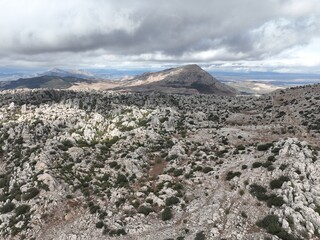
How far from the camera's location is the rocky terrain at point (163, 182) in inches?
1841

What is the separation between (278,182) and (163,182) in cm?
2197

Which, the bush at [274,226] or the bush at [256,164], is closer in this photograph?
the bush at [274,226]

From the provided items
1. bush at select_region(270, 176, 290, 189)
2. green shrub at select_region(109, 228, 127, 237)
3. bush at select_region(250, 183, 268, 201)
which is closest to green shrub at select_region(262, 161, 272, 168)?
bush at select_region(270, 176, 290, 189)

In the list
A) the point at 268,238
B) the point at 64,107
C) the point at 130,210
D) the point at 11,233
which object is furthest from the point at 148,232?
the point at 64,107

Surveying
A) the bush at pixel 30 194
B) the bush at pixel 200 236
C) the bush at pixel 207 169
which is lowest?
the bush at pixel 200 236

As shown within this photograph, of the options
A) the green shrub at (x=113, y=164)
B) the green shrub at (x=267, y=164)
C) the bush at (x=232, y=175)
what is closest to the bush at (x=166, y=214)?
the bush at (x=232, y=175)

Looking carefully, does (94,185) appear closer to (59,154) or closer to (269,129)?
(59,154)

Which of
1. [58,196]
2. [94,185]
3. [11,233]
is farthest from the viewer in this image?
[94,185]

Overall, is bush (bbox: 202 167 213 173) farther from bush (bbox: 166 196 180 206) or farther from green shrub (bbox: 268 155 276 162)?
green shrub (bbox: 268 155 276 162)

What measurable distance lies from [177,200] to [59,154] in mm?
35827

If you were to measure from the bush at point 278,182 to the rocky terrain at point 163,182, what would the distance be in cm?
Answer: 22

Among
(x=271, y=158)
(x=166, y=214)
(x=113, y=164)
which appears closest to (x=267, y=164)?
(x=271, y=158)

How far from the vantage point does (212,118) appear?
121 meters

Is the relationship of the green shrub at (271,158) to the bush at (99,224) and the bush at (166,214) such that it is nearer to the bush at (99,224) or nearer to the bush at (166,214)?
the bush at (166,214)
